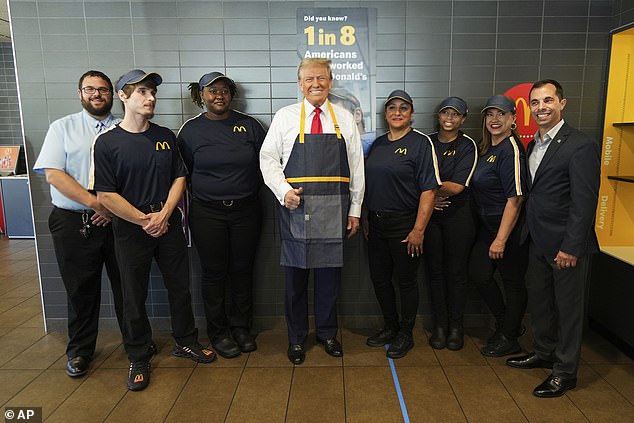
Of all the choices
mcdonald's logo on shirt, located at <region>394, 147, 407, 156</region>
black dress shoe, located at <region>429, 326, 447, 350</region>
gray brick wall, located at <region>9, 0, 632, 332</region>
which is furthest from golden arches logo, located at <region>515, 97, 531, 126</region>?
black dress shoe, located at <region>429, 326, 447, 350</region>

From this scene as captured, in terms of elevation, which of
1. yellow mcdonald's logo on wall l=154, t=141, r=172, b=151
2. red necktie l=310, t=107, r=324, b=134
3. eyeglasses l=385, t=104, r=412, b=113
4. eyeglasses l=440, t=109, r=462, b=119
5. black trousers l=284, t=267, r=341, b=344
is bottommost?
black trousers l=284, t=267, r=341, b=344

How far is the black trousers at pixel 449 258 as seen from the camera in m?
2.66

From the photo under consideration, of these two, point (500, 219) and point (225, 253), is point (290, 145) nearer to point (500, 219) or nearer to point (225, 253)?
point (225, 253)

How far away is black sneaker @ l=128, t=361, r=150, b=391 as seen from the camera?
235 centimetres

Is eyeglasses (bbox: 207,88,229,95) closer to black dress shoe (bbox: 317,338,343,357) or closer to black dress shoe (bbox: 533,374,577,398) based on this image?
black dress shoe (bbox: 317,338,343,357)

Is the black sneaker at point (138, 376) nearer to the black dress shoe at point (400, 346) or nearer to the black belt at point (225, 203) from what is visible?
the black belt at point (225, 203)

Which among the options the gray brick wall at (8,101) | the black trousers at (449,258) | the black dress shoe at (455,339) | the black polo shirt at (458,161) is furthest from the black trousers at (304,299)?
the gray brick wall at (8,101)

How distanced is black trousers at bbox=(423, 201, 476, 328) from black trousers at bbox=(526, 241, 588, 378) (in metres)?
0.40

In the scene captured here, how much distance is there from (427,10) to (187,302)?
7.94 feet

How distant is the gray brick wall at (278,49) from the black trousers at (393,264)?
766 millimetres

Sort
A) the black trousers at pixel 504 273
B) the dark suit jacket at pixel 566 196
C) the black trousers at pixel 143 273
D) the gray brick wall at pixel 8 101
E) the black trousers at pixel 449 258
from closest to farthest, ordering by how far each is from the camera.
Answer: the dark suit jacket at pixel 566 196 < the black trousers at pixel 143 273 < the black trousers at pixel 504 273 < the black trousers at pixel 449 258 < the gray brick wall at pixel 8 101

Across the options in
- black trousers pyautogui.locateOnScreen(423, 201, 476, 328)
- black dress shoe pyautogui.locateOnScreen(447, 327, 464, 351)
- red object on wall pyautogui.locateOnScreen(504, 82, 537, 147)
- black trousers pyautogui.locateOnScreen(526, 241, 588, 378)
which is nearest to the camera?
black trousers pyautogui.locateOnScreen(526, 241, 588, 378)

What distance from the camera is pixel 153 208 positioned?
2.31 metres

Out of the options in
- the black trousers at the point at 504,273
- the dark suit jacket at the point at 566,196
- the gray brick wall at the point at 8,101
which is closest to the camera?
the dark suit jacket at the point at 566,196
